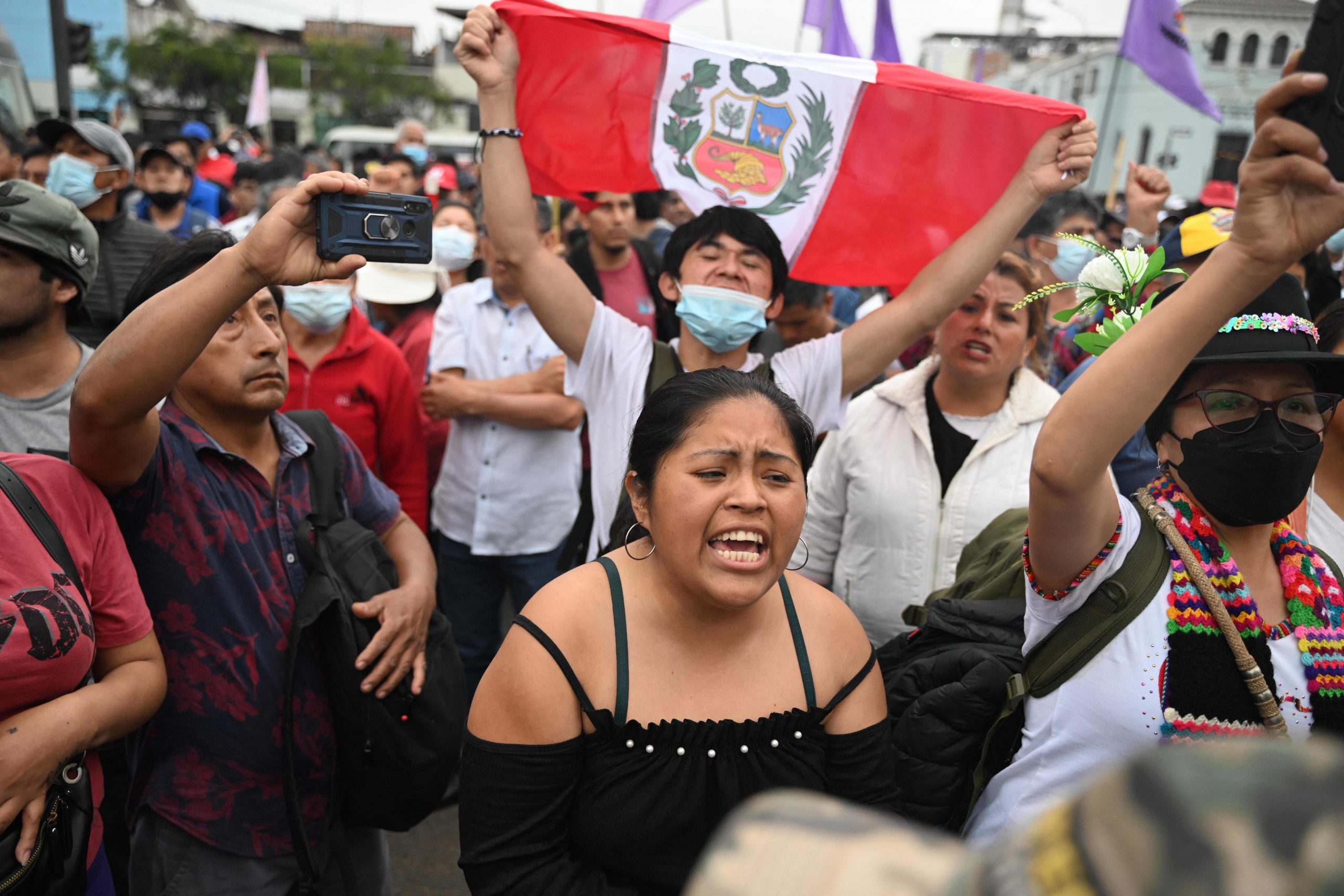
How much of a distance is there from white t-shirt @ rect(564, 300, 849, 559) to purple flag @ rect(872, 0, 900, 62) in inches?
90.7

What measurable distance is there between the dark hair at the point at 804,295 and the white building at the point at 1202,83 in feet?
91.9

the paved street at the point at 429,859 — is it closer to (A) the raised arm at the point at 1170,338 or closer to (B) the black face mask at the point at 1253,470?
(A) the raised arm at the point at 1170,338

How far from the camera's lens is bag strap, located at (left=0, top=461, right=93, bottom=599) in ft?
5.82

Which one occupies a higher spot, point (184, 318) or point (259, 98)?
point (259, 98)

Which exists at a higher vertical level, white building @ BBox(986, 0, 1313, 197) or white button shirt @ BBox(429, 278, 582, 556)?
white building @ BBox(986, 0, 1313, 197)

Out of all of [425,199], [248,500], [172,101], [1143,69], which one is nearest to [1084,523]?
[425,199]

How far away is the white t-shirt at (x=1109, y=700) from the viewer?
1.79 m

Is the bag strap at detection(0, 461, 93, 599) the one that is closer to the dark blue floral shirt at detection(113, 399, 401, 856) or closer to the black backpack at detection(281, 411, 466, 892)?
the dark blue floral shirt at detection(113, 399, 401, 856)

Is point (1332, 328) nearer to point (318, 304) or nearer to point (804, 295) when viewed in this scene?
point (804, 295)

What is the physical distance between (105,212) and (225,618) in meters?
3.65

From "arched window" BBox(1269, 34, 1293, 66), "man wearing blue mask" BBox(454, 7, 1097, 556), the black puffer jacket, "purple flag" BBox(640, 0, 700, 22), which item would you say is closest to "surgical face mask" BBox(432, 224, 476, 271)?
"purple flag" BBox(640, 0, 700, 22)

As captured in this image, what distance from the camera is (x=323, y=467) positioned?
2473 mm

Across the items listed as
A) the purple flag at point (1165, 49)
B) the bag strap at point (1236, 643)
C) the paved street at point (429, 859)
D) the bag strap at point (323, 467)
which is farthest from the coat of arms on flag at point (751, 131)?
the purple flag at point (1165, 49)

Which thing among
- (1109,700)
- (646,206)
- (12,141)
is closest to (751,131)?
(1109,700)
